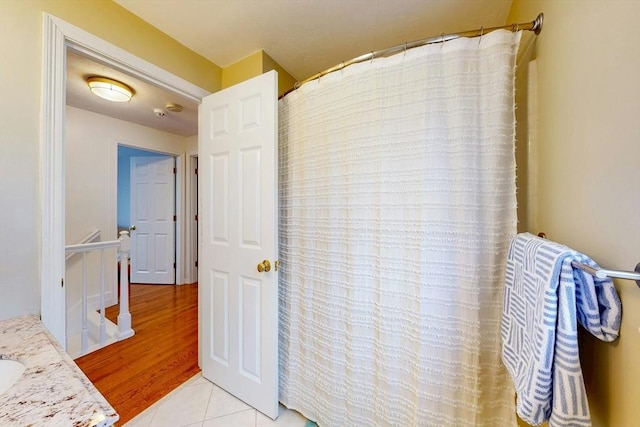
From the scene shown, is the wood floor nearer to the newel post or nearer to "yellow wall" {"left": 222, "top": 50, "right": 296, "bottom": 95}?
the newel post

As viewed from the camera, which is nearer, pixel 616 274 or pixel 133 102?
pixel 616 274

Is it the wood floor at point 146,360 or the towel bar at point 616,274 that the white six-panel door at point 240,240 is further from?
the towel bar at point 616,274

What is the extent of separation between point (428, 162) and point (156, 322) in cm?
302

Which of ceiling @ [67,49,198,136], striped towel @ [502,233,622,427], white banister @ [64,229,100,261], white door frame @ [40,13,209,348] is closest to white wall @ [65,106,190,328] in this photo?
white banister @ [64,229,100,261]

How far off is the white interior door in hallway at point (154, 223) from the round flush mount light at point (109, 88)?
1577 mm

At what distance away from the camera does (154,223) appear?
372cm

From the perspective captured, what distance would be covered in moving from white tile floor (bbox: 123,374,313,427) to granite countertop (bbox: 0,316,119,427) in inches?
37.3

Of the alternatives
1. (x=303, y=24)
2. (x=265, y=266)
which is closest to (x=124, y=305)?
(x=265, y=266)

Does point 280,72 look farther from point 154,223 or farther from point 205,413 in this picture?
point 154,223

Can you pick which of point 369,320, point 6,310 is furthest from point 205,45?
point 369,320

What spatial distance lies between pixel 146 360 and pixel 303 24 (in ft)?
8.87

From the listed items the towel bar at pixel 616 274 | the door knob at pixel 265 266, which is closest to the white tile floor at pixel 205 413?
the door knob at pixel 265 266

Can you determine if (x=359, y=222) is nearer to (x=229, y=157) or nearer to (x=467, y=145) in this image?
(x=467, y=145)

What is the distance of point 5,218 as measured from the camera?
3.09 ft
